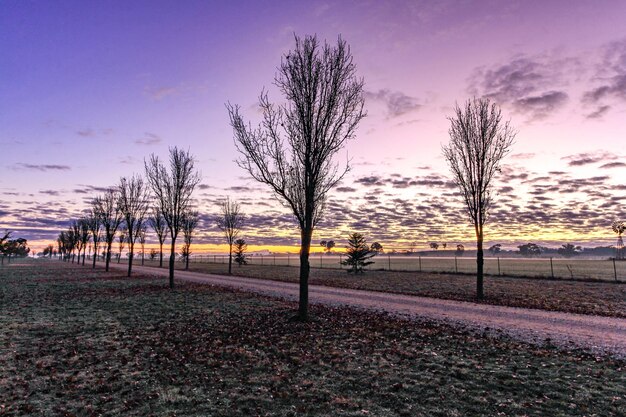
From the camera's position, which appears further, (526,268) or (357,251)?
(526,268)

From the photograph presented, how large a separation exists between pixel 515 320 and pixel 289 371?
992 centimetres

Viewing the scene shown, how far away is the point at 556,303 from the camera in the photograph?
18.1 metres

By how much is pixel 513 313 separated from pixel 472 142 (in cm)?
1051

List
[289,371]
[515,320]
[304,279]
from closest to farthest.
A: [289,371] → [515,320] → [304,279]

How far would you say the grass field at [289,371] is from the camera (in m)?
6.16

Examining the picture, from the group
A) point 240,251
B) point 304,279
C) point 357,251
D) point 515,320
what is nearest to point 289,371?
point 304,279

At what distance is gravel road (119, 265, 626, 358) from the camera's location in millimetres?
10555

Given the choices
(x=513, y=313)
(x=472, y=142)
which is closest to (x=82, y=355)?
(x=513, y=313)

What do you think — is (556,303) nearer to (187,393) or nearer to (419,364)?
(419,364)

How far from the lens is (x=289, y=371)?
7.98 m

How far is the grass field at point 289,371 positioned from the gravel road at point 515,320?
4.26ft

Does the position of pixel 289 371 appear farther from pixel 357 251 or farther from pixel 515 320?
pixel 357 251

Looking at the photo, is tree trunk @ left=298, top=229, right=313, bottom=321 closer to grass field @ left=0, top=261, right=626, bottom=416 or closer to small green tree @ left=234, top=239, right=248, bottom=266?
grass field @ left=0, top=261, right=626, bottom=416

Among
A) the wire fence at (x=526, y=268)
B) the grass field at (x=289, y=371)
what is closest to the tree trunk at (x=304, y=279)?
the grass field at (x=289, y=371)
